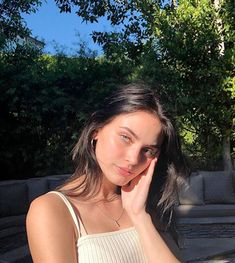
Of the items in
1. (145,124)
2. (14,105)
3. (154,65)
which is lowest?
(145,124)

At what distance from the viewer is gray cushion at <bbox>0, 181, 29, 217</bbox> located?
6316 mm

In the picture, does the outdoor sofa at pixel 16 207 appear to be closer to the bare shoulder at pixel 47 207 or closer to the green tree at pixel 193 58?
the green tree at pixel 193 58

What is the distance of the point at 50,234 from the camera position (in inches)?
43.1

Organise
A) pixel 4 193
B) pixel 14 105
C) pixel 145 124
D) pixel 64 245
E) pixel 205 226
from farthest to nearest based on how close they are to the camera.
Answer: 1. pixel 14 105
2. pixel 4 193
3. pixel 205 226
4. pixel 145 124
5. pixel 64 245

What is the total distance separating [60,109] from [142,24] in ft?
7.55

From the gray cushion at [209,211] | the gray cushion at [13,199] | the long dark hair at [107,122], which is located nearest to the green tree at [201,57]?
the gray cushion at [209,211]

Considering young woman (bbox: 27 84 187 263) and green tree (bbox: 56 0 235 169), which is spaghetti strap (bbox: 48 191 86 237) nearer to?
young woman (bbox: 27 84 187 263)

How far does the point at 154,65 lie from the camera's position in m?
7.62

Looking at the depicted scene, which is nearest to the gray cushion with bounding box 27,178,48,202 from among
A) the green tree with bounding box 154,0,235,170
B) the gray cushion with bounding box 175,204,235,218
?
the gray cushion with bounding box 175,204,235,218

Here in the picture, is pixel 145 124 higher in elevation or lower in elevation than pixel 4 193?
higher

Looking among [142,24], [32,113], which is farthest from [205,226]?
[142,24]

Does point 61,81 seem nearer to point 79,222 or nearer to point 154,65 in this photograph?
point 154,65

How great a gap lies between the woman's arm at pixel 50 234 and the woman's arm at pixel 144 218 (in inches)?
10.3

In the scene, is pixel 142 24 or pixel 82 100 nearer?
pixel 82 100
